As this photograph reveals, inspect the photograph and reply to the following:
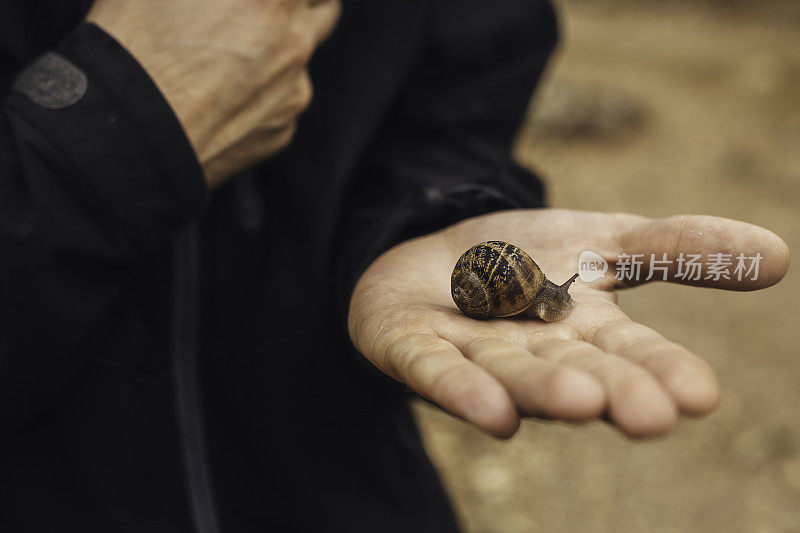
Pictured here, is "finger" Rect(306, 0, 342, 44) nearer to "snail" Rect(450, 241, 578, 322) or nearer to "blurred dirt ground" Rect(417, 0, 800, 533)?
"snail" Rect(450, 241, 578, 322)

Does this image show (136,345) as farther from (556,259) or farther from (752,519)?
(752,519)

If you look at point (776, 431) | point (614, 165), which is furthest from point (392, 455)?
point (614, 165)

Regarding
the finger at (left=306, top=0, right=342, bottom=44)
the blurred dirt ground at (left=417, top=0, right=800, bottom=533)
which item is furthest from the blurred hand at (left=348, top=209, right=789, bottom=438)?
the blurred dirt ground at (left=417, top=0, right=800, bottom=533)

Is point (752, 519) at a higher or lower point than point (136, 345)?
lower

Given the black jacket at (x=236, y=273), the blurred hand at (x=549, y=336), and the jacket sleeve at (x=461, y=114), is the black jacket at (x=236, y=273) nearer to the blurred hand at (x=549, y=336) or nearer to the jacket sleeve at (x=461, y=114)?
the jacket sleeve at (x=461, y=114)

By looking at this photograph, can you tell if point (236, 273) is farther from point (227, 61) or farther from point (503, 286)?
point (503, 286)

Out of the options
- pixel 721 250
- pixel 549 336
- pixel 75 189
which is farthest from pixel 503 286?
pixel 75 189
